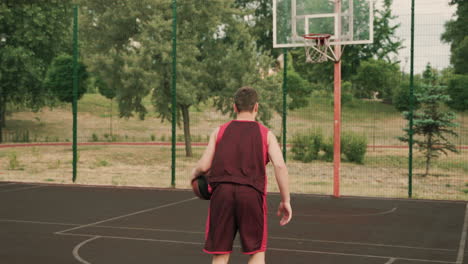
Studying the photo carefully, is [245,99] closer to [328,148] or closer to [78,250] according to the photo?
[78,250]

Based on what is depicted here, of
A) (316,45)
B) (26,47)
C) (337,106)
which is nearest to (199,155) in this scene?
(316,45)

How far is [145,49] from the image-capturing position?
20188 mm

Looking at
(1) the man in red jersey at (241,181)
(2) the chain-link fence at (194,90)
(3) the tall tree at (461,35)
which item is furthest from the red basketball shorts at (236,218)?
(3) the tall tree at (461,35)

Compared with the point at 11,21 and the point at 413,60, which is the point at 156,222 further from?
the point at 11,21

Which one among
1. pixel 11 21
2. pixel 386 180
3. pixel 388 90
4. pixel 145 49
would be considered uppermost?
pixel 11 21

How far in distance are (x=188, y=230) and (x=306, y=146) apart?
46.7 ft

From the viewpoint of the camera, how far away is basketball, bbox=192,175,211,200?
4.20 meters

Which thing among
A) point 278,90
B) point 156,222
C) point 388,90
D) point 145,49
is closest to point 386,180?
point 388,90

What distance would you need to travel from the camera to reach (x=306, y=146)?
→ 72.4 ft

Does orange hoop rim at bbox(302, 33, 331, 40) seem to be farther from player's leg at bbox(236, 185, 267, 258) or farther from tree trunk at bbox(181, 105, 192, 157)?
tree trunk at bbox(181, 105, 192, 157)

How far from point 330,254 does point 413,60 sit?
255 inches

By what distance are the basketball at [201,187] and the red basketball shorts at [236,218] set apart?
63mm

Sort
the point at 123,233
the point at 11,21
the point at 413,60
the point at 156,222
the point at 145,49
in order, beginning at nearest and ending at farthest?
the point at 123,233 → the point at 156,222 → the point at 413,60 → the point at 145,49 → the point at 11,21

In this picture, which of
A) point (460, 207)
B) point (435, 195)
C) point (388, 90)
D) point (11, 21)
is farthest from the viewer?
point (11, 21)
